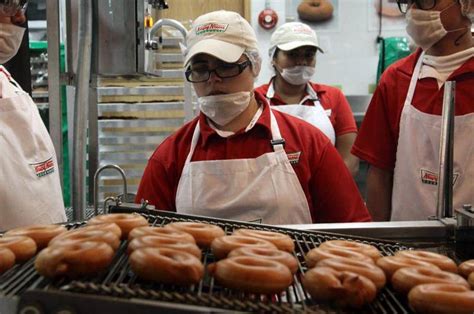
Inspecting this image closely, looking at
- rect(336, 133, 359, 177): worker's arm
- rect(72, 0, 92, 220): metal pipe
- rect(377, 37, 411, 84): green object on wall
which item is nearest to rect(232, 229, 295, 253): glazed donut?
rect(72, 0, 92, 220): metal pipe

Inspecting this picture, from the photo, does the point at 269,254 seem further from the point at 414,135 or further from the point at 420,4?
the point at 420,4

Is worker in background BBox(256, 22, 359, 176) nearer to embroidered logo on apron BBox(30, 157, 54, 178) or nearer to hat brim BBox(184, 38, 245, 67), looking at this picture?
hat brim BBox(184, 38, 245, 67)

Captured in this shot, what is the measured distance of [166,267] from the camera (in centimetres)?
85

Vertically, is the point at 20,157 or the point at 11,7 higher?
the point at 11,7

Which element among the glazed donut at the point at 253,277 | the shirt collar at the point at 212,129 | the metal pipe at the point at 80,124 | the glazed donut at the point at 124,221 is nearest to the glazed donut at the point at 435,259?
the glazed donut at the point at 253,277

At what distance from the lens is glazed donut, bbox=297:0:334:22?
487 centimetres

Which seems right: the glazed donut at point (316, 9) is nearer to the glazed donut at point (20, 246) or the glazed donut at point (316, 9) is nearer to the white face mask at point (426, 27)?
the white face mask at point (426, 27)

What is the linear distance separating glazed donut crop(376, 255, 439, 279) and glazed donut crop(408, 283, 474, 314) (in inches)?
5.2

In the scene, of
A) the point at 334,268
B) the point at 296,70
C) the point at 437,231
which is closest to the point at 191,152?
the point at 437,231

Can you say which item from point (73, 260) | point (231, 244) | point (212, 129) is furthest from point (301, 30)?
point (73, 260)

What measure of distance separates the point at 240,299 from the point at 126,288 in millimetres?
180

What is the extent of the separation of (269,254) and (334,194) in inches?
39.7

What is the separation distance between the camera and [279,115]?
2.11 m

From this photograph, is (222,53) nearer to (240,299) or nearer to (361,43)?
(240,299)
